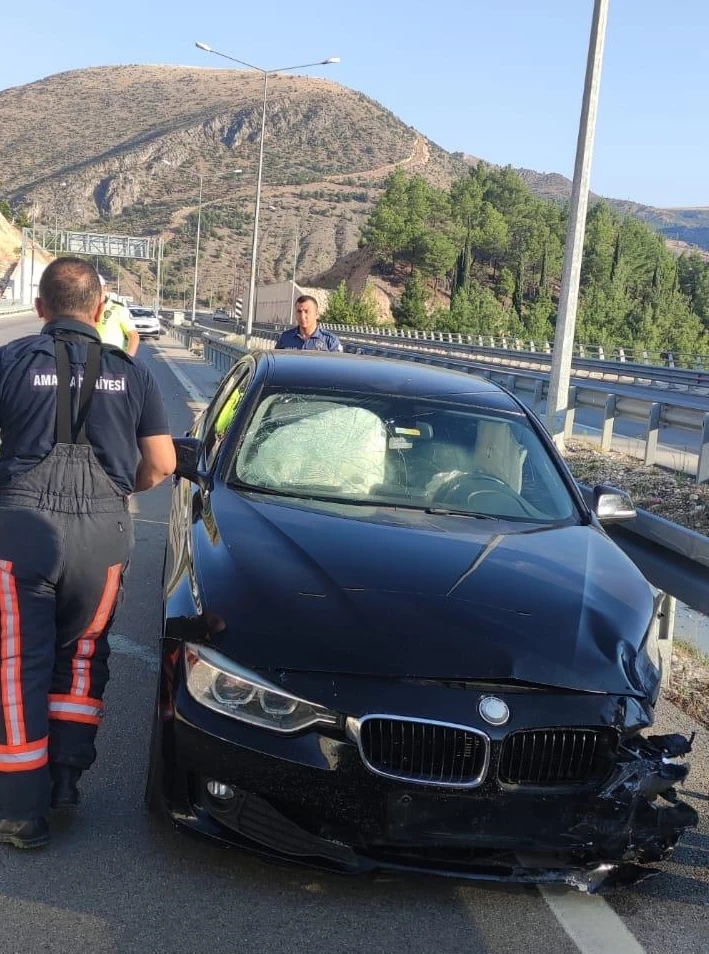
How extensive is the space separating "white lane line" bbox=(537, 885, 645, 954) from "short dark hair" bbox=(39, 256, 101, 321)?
94.9 inches

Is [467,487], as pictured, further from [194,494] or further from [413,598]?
[413,598]

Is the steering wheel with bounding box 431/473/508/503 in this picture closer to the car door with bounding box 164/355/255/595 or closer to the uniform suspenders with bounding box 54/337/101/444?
the car door with bounding box 164/355/255/595

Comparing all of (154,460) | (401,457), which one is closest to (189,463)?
(154,460)

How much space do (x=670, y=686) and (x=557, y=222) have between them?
14725 centimetres

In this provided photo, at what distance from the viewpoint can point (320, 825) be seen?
3.43 meters

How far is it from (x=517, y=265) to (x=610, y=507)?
468 feet

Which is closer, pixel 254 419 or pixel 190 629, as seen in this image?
pixel 190 629

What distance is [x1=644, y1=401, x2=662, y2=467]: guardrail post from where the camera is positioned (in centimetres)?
1459

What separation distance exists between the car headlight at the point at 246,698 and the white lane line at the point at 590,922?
0.95 metres

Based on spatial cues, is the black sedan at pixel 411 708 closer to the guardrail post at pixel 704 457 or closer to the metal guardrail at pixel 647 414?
the metal guardrail at pixel 647 414

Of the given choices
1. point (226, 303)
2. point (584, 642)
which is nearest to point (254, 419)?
point (584, 642)

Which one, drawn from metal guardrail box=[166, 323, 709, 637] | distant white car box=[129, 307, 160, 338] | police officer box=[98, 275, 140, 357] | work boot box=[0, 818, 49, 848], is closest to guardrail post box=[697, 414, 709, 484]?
police officer box=[98, 275, 140, 357]

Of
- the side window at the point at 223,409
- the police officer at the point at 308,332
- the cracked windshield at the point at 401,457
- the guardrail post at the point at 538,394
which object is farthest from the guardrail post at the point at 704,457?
the cracked windshield at the point at 401,457

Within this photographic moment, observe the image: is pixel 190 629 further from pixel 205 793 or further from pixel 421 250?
pixel 421 250
